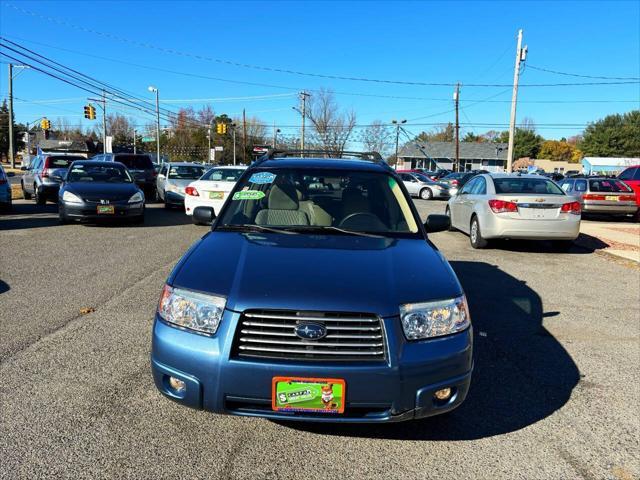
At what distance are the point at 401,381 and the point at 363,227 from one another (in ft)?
5.24

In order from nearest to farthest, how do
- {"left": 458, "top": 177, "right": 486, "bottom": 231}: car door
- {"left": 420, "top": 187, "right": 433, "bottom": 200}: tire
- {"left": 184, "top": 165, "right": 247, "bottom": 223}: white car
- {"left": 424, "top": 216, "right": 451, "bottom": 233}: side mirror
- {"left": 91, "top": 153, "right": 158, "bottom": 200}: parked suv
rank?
{"left": 424, "top": 216, "right": 451, "bottom": 233}: side mirror < {"left": 458, "top": 177, "right": 486, "bottom": 231}: car door < {"left": 184, "top": 165, "right": 247, "bottom": 223}: white car < {"left": 91, "top": 153, "right": 158, "bottom": 200}: parked suv < {"left": 420, "top": 187, "right": 433, "bottom": 200}: tire

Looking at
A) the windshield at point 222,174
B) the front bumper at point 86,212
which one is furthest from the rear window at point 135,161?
the front bumper at point 86,212

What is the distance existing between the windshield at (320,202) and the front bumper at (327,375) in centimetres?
135

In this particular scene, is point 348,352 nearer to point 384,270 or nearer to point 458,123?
point 384,270

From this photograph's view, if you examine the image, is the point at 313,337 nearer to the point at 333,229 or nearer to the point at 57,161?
the point at 333,229

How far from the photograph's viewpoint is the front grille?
8.21ft

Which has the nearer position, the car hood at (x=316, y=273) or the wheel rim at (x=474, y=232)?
the car hood at (x=316, y=273)

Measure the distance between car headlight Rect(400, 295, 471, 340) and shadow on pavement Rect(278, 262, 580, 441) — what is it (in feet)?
2.47

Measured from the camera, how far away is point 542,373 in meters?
3.96

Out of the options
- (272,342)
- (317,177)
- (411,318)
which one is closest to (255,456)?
(272,342)

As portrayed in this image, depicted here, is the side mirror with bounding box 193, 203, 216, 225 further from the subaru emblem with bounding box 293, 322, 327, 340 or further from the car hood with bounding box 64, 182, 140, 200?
the car hood with bounding box 64, 182, 140, 200

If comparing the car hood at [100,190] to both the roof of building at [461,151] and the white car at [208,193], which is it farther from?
the roof of building at [461,151]

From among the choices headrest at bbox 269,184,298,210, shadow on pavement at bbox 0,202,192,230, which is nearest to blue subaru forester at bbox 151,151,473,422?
headrest at bbox 269,184,298,210

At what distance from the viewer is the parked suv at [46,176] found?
15000 mm
